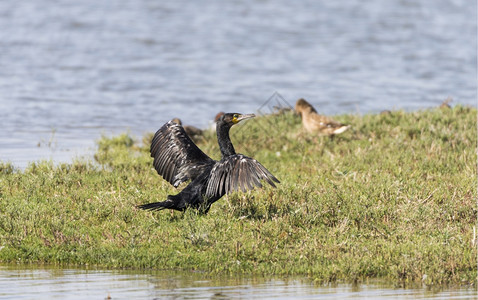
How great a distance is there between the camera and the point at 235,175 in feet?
29.5

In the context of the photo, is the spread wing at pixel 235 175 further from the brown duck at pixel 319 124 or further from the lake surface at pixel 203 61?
the brown duck at pixel 319 124

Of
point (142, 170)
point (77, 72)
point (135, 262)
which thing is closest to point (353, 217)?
point (135, 262)

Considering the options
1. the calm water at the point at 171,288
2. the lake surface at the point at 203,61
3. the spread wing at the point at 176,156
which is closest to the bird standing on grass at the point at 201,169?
the spread wing at the point at 176,156

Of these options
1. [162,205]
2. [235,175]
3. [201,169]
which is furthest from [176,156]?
[235,175]

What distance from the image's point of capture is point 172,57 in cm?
2920

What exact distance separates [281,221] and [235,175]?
763 millimetres

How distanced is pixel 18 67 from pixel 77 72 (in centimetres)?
197

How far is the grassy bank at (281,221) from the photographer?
26.8 feet

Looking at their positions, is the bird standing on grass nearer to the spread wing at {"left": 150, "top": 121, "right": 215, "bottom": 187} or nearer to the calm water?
the spread wing at {"left": 150, "top": 121, "right": 215, "bottom": 187}

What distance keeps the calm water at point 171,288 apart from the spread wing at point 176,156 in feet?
7.89

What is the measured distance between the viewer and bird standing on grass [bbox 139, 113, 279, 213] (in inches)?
352

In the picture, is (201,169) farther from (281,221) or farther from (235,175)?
(281,221)

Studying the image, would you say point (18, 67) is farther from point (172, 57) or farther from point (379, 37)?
point (379, 37)

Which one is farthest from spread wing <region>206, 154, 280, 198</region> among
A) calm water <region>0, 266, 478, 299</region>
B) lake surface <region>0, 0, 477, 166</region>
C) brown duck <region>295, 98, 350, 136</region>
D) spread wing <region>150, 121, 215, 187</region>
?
brown duck <region>295, 98, 350, 136</region>
